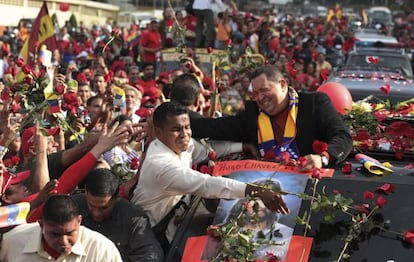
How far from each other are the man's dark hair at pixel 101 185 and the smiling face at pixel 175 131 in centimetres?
46

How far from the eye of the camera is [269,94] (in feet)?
19.7

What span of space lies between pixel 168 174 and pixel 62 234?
0.89 metres

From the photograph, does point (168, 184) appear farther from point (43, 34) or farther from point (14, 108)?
point (43, 34)

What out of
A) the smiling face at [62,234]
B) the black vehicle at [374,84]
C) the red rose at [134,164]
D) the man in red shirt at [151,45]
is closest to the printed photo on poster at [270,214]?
the smiling face at [62,234]

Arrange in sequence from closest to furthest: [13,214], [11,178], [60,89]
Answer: [13,214] → [11,178] → [60,89]

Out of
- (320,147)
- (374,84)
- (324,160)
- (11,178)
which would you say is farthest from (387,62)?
(11,178)

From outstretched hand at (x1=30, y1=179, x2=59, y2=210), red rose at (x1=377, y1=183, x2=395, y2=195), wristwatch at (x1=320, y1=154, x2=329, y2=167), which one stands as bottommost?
outstretched hand at (x1=30, y1=179, x2=59, y2=210)

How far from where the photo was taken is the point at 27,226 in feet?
16.4

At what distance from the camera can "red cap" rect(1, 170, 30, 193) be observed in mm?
5598

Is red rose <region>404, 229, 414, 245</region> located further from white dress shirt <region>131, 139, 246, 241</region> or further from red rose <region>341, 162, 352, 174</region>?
white dress shirt <region>131, 139, 246, 241</region>

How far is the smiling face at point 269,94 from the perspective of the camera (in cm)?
599

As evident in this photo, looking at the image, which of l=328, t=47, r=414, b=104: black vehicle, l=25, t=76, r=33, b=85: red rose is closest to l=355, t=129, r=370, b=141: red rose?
l=25, t=76, r=33, b=85: red rose

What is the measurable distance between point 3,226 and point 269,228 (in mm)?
1419

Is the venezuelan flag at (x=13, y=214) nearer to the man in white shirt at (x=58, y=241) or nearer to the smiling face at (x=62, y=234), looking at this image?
the man in white shirt at (x=58, y=241)
